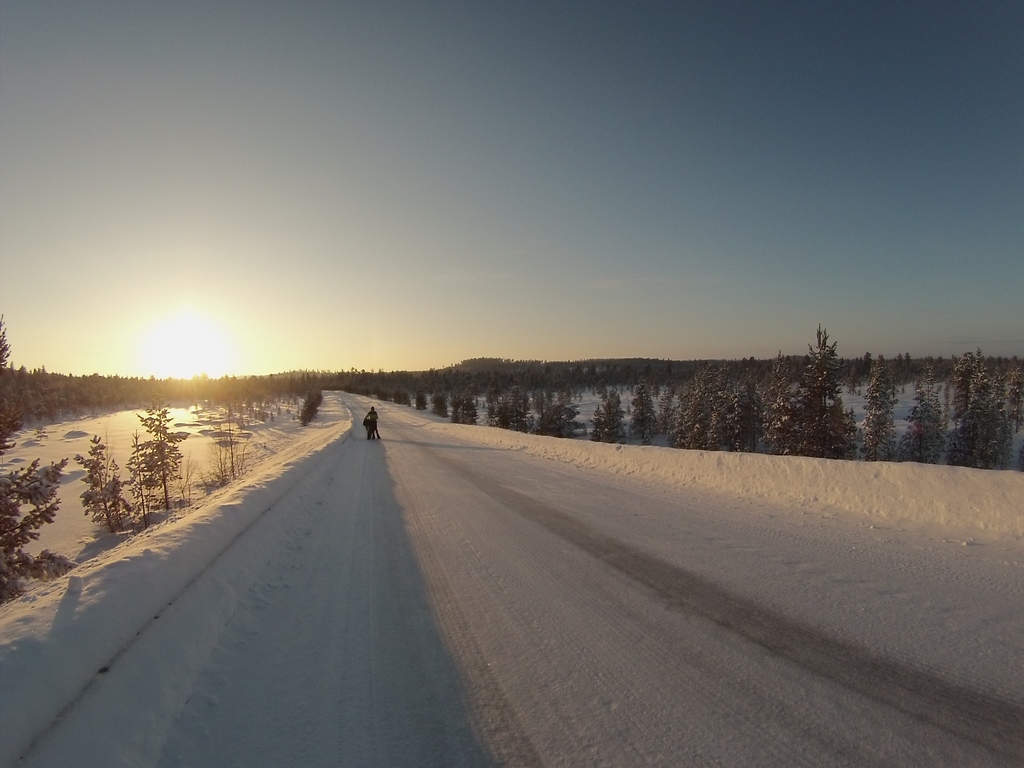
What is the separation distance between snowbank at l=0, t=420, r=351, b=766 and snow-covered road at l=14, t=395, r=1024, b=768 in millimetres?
111

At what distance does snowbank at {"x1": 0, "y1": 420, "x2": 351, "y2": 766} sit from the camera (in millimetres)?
2434

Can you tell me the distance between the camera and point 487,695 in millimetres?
3090

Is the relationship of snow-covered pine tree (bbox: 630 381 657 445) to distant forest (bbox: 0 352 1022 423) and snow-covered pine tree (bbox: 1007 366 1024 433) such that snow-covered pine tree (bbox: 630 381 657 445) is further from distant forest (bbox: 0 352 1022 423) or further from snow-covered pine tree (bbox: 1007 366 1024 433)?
snow-covered pine tree (bbox: 1007 366 1024 433)

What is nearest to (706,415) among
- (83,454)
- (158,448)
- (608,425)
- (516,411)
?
(608,425)

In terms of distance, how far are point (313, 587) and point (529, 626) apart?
8.53 feet

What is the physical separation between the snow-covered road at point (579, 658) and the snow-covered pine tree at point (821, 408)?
24.3 meters

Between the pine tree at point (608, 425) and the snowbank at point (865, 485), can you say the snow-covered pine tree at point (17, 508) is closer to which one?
the snowbank at point (865, 485)

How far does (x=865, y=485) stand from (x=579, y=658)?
20.5ft

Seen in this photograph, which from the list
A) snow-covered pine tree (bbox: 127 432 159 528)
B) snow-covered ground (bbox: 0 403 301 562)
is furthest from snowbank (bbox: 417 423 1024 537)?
snow-covered pine tree (bbox: 127 432 159 528)

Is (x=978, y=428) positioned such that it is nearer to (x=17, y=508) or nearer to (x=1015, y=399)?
(x=1015, y=399)

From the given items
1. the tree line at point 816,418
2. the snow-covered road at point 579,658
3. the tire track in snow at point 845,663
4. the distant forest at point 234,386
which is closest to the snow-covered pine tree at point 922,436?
the tree line at point 816,418

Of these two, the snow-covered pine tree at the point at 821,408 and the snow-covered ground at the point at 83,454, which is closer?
the snow-covered ground at the point at 83,454

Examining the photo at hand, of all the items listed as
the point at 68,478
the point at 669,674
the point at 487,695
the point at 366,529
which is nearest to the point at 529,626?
the point at 487,695

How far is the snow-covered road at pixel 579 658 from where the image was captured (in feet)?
8.50
